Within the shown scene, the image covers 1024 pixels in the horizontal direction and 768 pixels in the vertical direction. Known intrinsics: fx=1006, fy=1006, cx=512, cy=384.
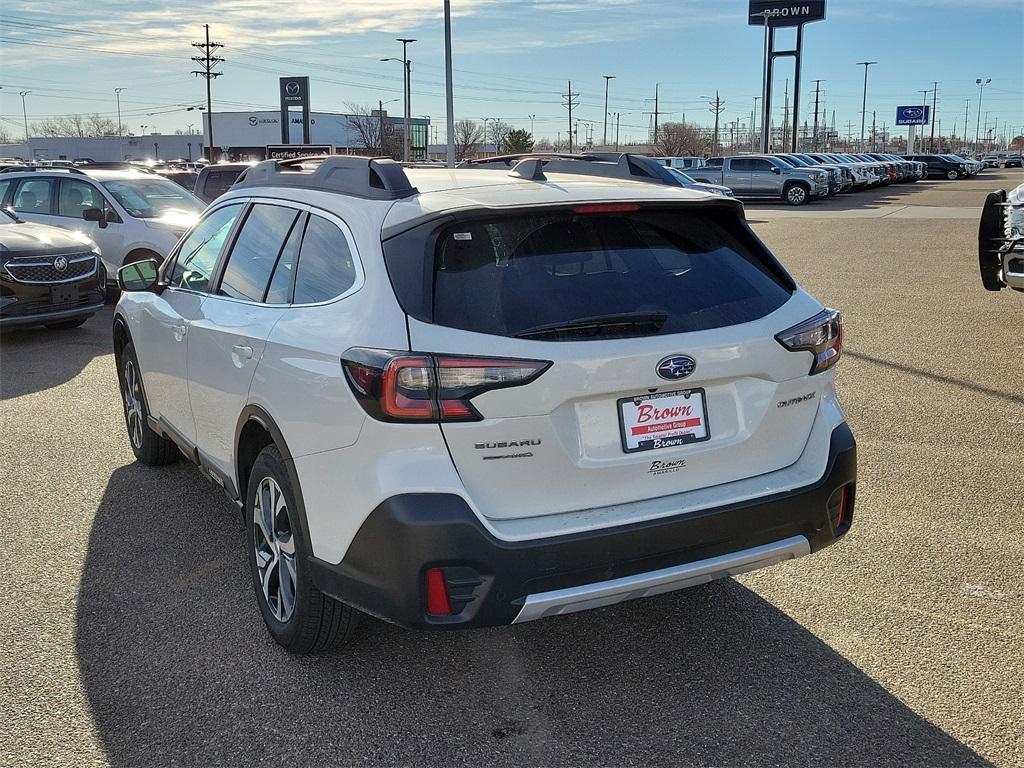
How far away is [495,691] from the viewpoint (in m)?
3.43

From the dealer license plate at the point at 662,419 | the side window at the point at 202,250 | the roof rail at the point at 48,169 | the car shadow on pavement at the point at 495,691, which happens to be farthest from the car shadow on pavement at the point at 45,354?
the dealer license plate at the point at 662,419

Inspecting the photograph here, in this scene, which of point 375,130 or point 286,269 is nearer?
point 286,269

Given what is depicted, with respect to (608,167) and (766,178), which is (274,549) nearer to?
(608,167)

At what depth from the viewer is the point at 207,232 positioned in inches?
193

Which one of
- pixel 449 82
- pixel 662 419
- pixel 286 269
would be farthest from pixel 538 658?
pixel 449 82

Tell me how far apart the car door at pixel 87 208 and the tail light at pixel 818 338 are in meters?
11.0

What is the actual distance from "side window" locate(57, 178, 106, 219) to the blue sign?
319ft

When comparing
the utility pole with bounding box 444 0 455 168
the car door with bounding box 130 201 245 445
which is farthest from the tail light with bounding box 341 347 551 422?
the utility pole with bounding box 444 0 455 168

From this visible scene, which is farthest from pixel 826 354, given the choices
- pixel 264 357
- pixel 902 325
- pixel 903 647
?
pixel 902 325

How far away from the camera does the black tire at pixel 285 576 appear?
3.41 metres

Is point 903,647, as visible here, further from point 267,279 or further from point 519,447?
point 267,279

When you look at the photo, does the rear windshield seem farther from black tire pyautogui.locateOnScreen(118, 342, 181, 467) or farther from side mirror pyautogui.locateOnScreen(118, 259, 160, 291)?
black tire pyautogui.locateOnScreen(118, 342, 181, 467)

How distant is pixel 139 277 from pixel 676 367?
10.8 ft

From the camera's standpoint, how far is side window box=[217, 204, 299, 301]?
395cm
